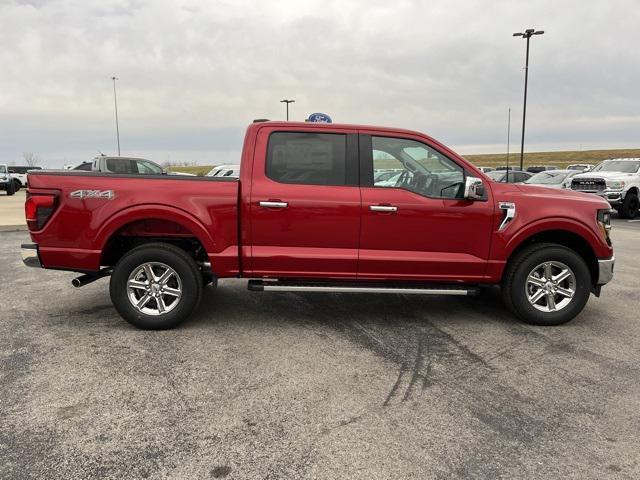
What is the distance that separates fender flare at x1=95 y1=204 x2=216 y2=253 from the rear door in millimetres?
516

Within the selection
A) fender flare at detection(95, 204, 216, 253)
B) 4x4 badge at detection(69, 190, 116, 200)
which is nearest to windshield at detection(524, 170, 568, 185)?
fender flare at detection(95, 204, 216, 253)

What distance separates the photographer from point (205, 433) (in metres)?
2.91

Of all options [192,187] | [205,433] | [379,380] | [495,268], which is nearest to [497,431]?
[379,380]

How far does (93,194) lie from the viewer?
4.52 meters

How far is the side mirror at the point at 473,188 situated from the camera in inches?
179

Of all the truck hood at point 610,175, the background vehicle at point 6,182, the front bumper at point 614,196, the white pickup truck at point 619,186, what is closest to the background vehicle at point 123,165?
the background vehicle at point 6,182

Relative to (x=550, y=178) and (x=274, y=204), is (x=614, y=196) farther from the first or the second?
(x=274, y=204)

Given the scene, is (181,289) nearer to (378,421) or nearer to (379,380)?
(379,380)

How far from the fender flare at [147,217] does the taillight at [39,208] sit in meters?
0.48

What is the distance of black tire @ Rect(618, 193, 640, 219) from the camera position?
1648 cm

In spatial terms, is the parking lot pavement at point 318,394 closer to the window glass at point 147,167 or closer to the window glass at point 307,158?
the window glass at point 307,158

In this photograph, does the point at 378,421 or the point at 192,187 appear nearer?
the point at 378,421

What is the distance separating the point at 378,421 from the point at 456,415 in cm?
51

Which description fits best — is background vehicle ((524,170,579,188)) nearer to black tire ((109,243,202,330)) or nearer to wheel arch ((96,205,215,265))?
wheel arch ((96,205,215,265))
